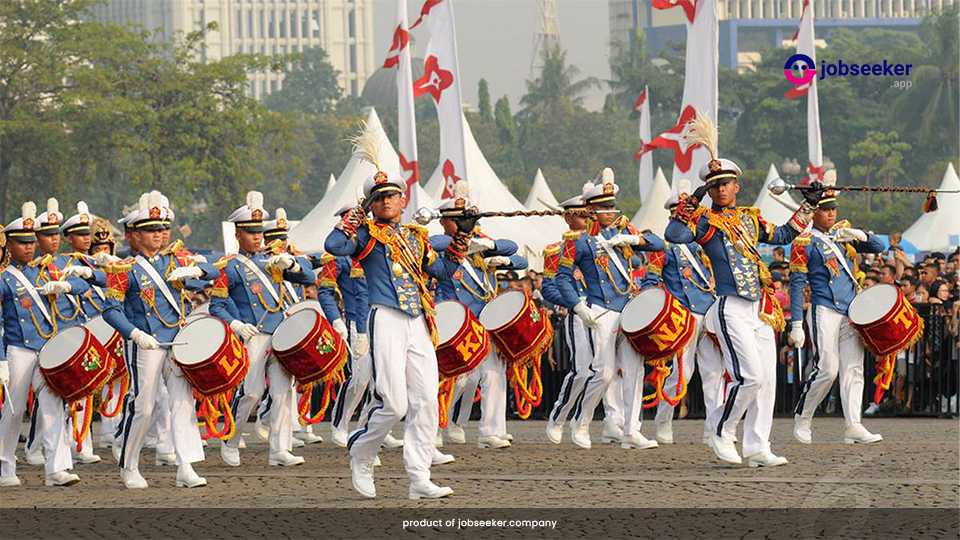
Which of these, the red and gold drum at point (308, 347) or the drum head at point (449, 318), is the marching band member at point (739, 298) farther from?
the red and gold drum at point (308, 347)

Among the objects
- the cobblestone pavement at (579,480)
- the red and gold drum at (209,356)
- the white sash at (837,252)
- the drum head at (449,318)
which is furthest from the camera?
the white sash at (837,252)

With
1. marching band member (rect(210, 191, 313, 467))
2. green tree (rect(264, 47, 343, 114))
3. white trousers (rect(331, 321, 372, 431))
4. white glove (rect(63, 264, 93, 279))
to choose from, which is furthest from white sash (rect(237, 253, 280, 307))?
green tree (rect(264, 47, 343, 114))

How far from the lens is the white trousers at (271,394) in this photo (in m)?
13.9

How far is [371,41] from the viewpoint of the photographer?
526 ft

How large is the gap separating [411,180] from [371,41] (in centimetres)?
→ 14186

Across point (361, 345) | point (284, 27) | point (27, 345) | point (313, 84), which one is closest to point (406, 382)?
point (361, 345)

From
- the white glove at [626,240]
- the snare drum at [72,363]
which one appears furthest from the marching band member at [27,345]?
the white glove at [626,240]

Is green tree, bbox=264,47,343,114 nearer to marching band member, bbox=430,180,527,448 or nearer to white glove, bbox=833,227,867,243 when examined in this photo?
marching band member, bbox=430,180,527,448

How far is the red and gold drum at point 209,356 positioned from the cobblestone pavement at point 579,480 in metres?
0.72

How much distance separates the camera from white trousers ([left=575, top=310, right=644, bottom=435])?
47.8ft

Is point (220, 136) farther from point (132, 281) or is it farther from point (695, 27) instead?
point (132, 281)

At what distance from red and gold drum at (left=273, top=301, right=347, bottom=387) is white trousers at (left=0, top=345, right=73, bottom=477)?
65.5 inches

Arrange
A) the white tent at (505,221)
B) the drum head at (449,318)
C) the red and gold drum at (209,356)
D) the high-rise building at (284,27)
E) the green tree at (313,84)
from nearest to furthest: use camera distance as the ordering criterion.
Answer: the red and gold drum at (209,356) → the drum head at (449,318) → the white tent at (505,221) → the green tree at (313,84) → the high-rise building at (284,27)

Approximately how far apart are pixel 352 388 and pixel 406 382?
13.2ft
